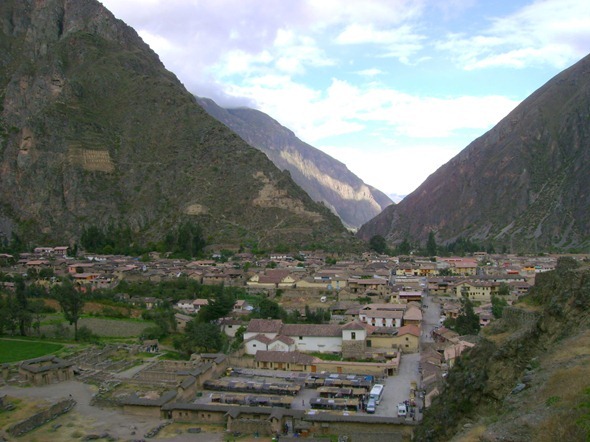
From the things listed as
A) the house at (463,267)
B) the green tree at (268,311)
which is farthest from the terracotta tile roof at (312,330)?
the house at (463,267)

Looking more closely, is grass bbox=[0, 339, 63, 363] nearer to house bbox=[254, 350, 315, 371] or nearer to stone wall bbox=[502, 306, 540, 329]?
house bbox=[254, 350, 315, 371]

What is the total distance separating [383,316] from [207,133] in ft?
251

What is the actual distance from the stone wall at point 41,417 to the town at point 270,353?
0.08 meters

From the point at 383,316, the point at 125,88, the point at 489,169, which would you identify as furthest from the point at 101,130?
the point at 489,169

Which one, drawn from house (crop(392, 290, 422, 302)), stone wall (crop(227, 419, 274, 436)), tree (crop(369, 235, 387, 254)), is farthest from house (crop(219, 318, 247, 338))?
tree (crop(369, 235, 387, 254))

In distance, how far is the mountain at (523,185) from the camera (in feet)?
445

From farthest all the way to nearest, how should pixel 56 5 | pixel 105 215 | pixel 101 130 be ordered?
pixel 56 5 < pixel 101 130 < pixel 105 215

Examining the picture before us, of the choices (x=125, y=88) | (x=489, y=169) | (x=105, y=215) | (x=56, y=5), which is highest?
(x=56, y=5)

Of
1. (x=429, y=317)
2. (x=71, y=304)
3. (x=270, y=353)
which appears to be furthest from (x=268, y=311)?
(x=71, y=304)

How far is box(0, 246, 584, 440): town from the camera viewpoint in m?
28.2

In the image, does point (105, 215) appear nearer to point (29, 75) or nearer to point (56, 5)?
point (29, 75)

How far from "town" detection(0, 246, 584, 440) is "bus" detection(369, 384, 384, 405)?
10 centimetres

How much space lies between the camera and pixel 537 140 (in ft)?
531

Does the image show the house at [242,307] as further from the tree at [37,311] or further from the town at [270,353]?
the tree at [37,311]
